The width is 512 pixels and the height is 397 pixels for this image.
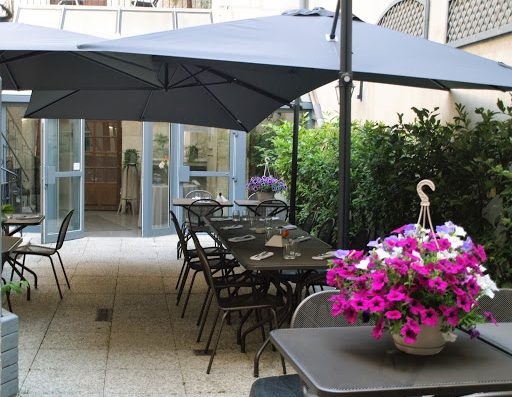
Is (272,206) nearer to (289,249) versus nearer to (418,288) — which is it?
(289,249)

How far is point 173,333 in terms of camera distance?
558cm

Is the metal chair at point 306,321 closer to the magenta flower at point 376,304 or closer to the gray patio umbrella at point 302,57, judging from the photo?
the magenta flower at point 376,304

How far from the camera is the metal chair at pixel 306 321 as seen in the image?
2.88m

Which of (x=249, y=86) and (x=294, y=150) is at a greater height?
(x=249, y=86)

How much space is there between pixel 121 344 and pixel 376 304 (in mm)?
3477

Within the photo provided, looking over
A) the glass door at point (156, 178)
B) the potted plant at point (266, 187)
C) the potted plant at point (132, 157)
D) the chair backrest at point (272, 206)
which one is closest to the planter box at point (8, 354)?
the chair backrest at point (272, 206)

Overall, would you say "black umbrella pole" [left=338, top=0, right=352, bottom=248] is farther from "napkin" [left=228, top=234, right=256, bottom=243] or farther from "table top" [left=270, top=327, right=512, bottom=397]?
"napkin" [left=228, top=234, right=256, bottom=243]

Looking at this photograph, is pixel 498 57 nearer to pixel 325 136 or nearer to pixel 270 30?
pixel 270 30

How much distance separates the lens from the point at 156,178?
37.6 feet

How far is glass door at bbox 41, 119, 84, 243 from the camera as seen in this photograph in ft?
34.2

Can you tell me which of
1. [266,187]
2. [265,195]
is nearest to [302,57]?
[266,187]

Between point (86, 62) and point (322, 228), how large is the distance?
2.72 m

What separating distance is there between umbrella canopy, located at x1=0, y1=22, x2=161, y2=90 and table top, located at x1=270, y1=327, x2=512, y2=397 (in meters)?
3.41

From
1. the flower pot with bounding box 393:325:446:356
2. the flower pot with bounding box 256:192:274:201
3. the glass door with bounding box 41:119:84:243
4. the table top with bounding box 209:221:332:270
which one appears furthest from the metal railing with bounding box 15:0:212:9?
the flower pot with bounding box 393:325:446:356
